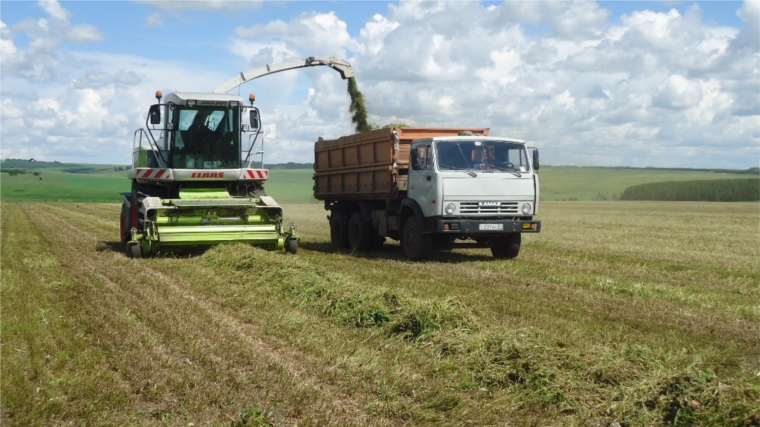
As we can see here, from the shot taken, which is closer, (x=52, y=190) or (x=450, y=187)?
(x=450, y=187)

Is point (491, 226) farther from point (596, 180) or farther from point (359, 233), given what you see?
point (596, 180)

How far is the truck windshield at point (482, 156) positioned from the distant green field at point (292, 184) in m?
49.1

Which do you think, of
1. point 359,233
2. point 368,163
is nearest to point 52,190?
point 359,233

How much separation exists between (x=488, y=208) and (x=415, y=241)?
1565 mm

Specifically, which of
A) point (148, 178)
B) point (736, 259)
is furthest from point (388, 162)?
point (736, 259)

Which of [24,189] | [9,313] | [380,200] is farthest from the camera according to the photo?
[24,189]

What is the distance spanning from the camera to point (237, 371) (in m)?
6.30

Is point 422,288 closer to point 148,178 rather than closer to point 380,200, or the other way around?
point 380,200

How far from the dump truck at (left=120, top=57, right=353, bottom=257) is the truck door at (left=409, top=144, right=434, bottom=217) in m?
2.44

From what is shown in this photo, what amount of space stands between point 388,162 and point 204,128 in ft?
12.4

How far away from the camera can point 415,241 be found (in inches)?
603

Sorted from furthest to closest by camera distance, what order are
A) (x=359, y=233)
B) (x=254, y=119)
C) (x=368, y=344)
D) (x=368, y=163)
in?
(x=359, y=233), (x=368, y=163), (x=254, y=119), (x=368, y=344)

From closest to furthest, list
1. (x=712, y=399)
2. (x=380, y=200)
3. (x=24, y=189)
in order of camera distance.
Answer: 1. (x=712, y=399)
2. (x=380, y=200)
3. (x=24, y=189)

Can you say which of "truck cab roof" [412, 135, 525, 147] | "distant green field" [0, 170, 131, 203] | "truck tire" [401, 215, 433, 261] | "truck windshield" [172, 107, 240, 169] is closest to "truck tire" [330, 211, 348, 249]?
"truck tire" [401, 215, 433, 261]
